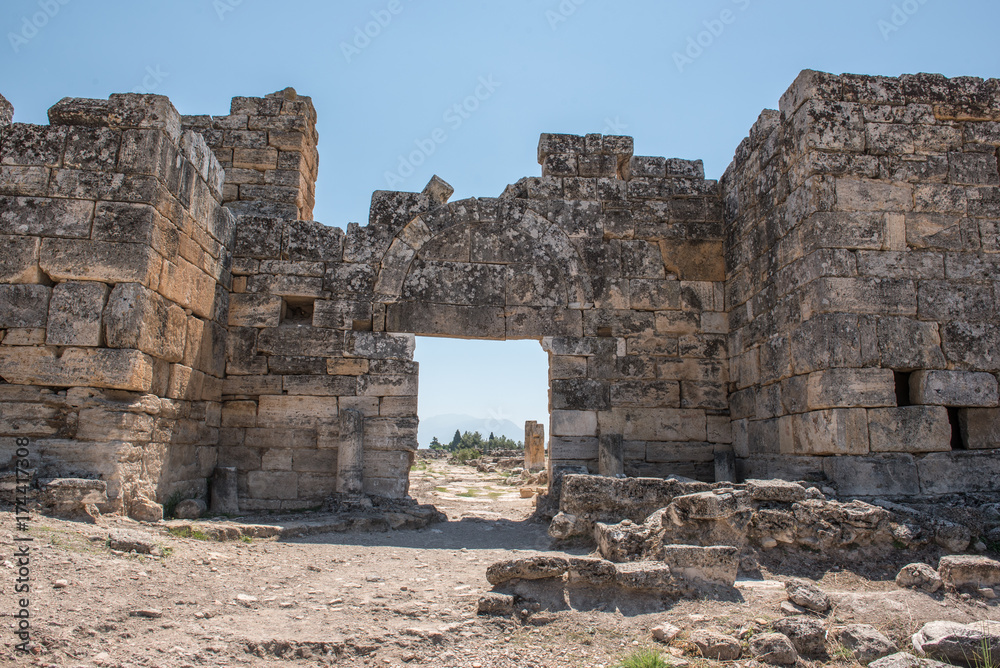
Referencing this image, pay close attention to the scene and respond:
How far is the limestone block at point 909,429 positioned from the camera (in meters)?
6.09

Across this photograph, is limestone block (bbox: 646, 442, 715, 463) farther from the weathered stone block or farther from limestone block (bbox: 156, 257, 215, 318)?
limestone block (bbox: 156, 257, 215, 318)

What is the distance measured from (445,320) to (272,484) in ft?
9.05

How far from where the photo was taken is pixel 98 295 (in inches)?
233

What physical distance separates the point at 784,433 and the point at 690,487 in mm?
1488

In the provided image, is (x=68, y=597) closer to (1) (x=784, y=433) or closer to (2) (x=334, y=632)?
(2) (x=334, y=632)

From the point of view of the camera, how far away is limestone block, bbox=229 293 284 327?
806 centimetres

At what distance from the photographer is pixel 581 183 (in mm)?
8672

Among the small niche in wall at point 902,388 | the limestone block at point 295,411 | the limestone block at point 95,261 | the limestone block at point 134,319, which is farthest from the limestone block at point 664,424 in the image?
the limestone block at point 95,261

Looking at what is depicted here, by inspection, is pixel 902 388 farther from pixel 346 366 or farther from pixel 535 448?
pixel 535 448

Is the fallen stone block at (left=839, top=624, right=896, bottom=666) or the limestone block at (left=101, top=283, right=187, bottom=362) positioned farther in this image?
the limestone block at (left=101, top=283, right=187, bottom=362)

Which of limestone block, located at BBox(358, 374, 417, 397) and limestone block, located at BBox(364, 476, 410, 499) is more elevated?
limestone block, located at BBox(358, 374, 417, 397)

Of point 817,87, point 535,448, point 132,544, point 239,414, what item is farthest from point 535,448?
point 132,544

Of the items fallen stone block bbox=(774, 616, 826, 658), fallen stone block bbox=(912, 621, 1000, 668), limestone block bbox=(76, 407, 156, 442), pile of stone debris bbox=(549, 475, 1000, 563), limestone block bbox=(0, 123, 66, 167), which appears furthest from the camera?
limestone block bbox=(0, 123, 66, 167)

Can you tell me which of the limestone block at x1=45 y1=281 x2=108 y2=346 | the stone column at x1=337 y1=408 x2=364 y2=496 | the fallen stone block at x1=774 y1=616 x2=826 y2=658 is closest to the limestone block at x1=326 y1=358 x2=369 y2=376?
the stone column at x1=337 y1=408 x2=364 y2=496
